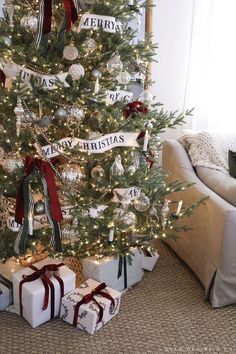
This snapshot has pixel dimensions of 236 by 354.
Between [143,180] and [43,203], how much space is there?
1.63ft

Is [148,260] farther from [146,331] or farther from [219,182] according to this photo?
[219,182]

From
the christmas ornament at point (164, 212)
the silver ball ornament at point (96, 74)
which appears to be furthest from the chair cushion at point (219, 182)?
the silver ball ornament at point (96, 74)

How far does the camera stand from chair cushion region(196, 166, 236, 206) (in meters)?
2.02

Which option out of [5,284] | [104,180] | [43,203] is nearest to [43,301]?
[5,284]

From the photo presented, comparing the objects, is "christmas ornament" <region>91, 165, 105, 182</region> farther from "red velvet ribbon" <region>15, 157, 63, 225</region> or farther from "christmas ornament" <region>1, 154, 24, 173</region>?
"christmas ornament" <region>1, 154, 24, 173</region>

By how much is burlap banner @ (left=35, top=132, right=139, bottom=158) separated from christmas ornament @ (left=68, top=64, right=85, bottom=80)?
0.28m

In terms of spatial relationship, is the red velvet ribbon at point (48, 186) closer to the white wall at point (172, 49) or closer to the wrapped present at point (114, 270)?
the wrapped present at point (114, 270)

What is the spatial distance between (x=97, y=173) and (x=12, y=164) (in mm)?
398

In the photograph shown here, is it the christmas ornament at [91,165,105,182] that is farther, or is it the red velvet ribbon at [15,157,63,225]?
the christmas ornament at [91,165,105,182]

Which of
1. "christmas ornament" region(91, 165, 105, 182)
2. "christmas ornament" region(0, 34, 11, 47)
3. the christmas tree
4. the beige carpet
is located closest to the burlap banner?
the christmas tree

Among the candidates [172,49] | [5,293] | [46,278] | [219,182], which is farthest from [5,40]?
[172,49]

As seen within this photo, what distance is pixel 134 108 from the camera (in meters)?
1.82

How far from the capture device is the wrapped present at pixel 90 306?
178 centimetres

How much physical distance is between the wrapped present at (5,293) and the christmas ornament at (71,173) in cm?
69
